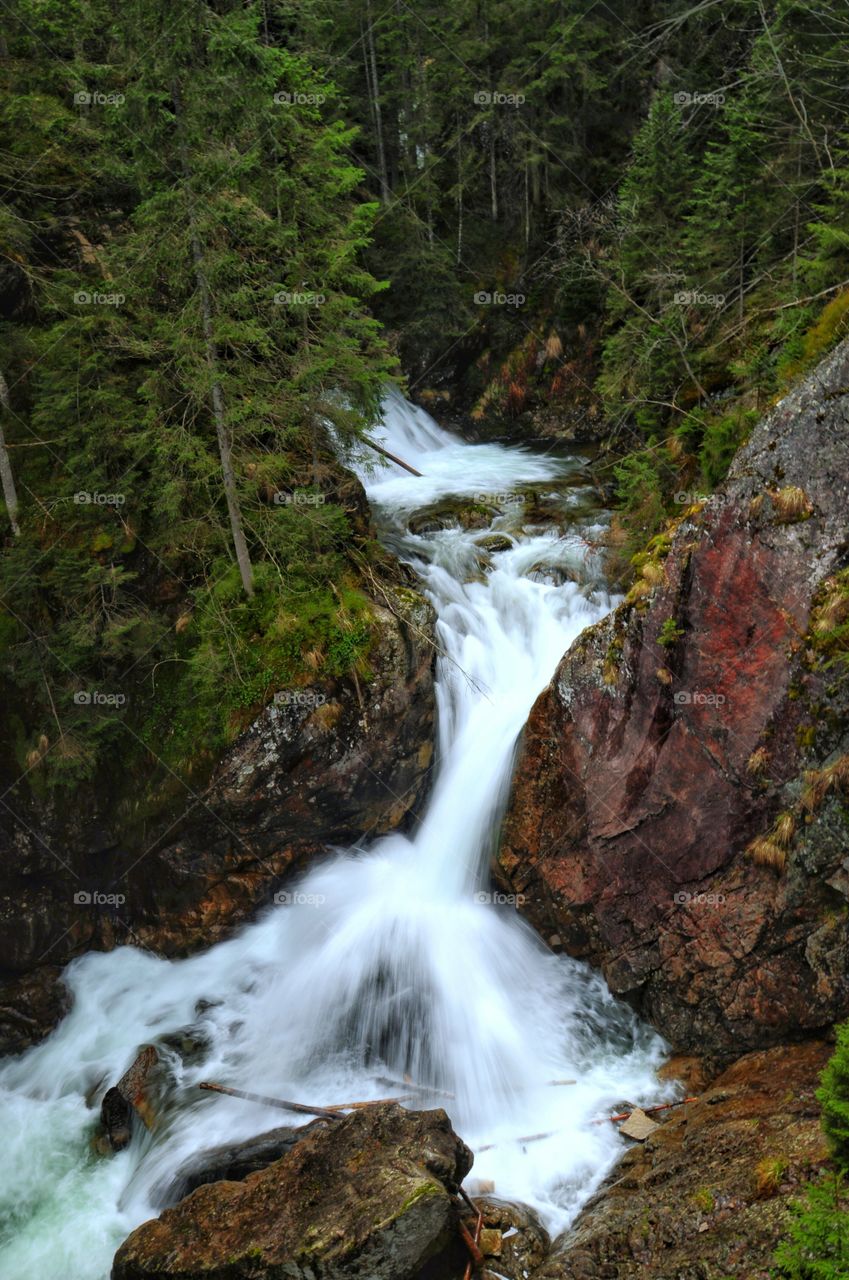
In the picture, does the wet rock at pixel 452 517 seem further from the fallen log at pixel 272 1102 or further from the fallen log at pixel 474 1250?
the fallen log at pixel 474 1250

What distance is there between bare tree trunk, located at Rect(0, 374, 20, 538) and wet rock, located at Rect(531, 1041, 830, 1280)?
35.8ft

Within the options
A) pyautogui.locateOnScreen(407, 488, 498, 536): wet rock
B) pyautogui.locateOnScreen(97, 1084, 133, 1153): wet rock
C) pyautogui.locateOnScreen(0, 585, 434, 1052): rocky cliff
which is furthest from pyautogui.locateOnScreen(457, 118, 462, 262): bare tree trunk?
pyautogui.locateOnScreen(97, 1084, 133, 1153): wet rock

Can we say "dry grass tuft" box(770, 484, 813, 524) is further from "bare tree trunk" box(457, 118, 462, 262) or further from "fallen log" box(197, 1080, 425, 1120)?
"bare tree trunk" box(457, 118, 462, 262)

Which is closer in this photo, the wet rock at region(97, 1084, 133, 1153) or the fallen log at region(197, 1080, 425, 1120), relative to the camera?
the fallen log at region(197, 1080, 425, 1120)

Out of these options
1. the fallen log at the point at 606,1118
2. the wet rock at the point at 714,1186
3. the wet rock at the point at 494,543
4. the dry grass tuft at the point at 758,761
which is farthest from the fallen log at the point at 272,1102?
the wet rock at the point at 494,543

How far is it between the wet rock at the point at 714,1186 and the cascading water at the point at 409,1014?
845mm

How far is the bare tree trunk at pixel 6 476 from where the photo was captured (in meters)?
11.0

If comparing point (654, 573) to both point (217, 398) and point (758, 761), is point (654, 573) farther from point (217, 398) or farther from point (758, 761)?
point (217, 398)

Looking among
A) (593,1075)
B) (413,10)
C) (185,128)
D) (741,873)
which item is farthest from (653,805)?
(413,10)

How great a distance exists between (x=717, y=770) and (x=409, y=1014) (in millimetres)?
4697

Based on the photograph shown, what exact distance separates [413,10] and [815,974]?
957 inches

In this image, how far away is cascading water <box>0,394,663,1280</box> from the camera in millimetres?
8273

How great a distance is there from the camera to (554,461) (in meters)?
17.6

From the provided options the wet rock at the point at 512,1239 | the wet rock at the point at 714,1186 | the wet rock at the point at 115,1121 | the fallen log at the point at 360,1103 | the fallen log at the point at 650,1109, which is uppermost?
the wet rock at the point at 714,1186
